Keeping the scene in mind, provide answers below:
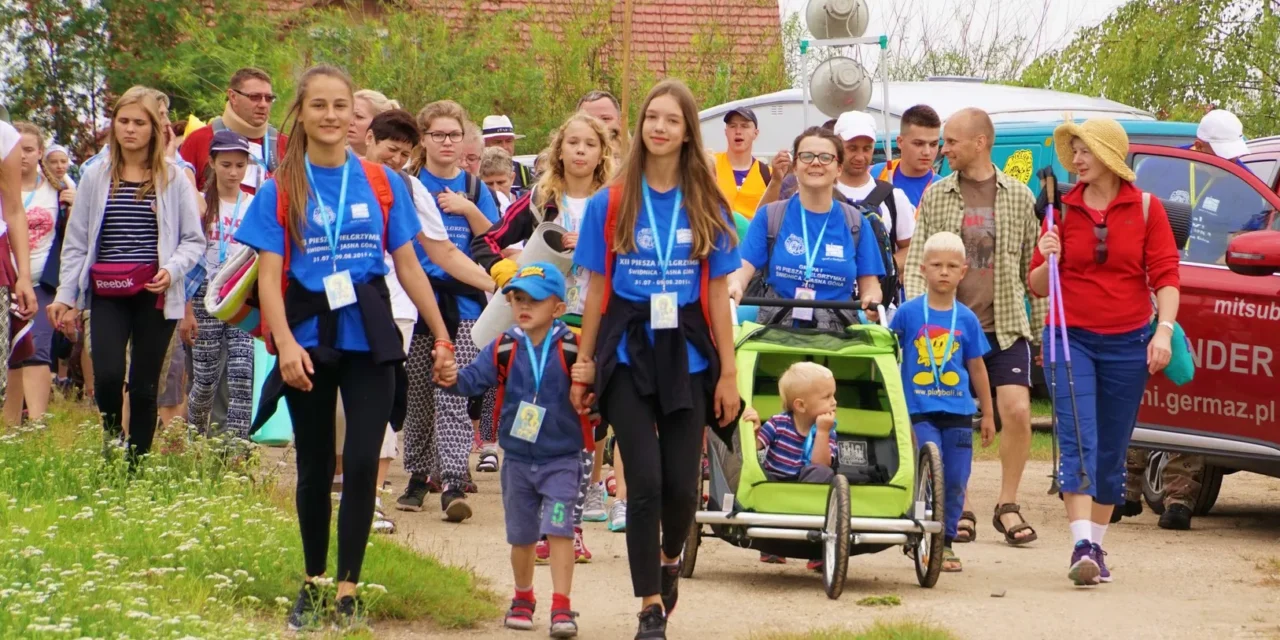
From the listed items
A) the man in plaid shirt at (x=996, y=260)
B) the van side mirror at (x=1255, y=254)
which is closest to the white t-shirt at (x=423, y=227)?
the man in plaid shirt at (x=996, y=260)

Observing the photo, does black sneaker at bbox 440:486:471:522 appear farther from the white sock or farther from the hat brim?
the hat brim

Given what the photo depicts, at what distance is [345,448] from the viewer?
644cm

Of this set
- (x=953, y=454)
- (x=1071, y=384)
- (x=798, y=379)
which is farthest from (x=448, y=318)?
(x=1071, y=384)

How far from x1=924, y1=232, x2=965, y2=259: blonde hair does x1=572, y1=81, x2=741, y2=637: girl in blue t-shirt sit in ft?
8.30

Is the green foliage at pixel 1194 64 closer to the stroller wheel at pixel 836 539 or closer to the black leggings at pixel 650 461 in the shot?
the stroller wheel at pixel 836 539

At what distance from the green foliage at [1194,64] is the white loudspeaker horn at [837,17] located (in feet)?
30.5

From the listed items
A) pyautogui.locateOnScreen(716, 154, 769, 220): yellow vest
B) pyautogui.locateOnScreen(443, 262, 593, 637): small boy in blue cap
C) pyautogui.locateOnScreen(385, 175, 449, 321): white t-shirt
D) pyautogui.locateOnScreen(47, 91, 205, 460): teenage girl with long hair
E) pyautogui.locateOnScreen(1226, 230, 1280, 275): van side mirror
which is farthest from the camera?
pyautogui.locateOnScreen(716, 154, 769, 220): yellow vest

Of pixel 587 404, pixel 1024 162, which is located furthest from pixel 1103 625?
pixel 1024 162

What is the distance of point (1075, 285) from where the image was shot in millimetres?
8359

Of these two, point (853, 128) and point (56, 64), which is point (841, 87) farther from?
point (56, 64)

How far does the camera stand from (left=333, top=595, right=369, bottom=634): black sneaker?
20.8ft

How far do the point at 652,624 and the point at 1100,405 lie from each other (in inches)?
112

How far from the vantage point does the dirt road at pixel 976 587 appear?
704 centimetres

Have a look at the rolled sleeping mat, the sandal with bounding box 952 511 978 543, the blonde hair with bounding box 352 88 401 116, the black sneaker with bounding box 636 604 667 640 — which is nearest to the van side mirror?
the sandal with bounding box 952 511 978 543
